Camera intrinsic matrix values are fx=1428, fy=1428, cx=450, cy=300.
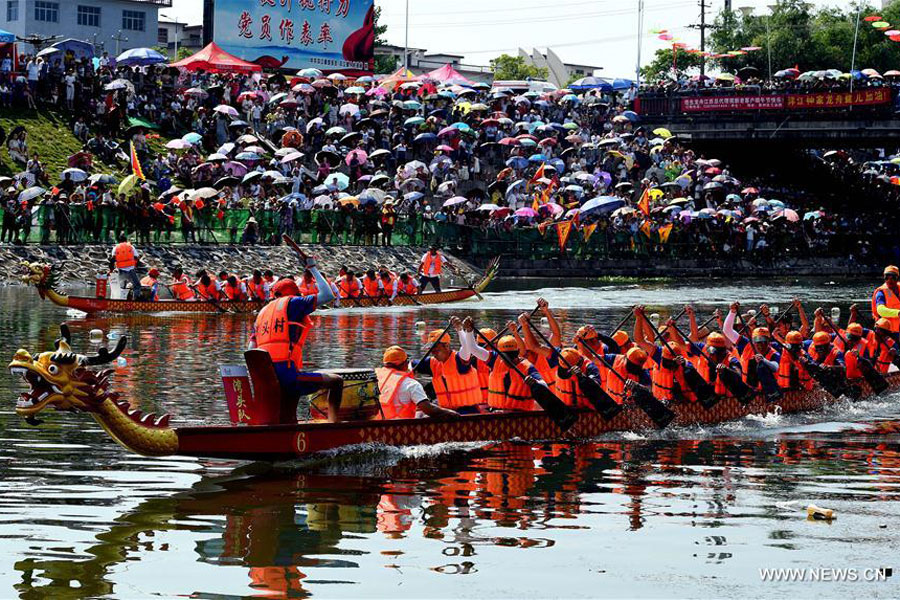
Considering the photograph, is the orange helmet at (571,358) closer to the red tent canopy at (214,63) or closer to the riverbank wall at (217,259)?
the riverbank wall at (217,259)

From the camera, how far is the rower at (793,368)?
23672 mm

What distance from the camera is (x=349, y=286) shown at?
41938mm

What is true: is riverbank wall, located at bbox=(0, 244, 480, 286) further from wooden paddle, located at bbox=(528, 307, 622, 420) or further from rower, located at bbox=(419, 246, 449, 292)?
wooden paddle, located at bbox=(528, 307, 622, 420)

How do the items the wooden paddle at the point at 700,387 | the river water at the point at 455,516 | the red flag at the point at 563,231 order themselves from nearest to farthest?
the river water at the point at 455,516, the wooden paddle at the point at 700,387, the red flag at the point at 563,231

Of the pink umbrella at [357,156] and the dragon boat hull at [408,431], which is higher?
the pink umbrella at [357,156]

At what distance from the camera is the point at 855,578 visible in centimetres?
1247

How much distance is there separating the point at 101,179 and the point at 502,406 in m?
28.8

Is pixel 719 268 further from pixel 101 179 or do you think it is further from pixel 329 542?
pixel 329 542

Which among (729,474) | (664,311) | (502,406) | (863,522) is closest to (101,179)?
(664,311)

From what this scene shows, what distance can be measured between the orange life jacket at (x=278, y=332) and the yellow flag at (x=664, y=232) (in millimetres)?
45354

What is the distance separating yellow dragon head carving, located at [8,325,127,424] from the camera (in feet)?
48.3

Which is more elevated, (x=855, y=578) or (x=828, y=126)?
(x=828, y=126)

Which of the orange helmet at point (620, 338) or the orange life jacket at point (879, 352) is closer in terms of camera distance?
the orange helmet at point (620, 338)

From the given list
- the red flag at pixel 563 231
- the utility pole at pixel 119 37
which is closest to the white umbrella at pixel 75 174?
the red flag at pixel 563 231
